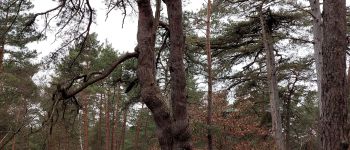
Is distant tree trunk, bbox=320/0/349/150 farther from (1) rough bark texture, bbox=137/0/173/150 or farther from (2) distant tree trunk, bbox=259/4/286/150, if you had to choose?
(2) distant tree trunk, bbox=259/4/286/150

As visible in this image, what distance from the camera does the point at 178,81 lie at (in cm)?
578

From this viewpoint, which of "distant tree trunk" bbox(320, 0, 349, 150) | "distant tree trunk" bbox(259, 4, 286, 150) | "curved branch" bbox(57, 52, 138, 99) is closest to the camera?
"distant tree trunk" bbox(320, 0, 349, 150)

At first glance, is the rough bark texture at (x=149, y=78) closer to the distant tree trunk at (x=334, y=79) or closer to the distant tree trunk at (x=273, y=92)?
the distant tree trunk at (x=334, y=79)

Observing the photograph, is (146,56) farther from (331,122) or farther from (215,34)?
(215,34)

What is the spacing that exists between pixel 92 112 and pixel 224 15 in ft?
80.7

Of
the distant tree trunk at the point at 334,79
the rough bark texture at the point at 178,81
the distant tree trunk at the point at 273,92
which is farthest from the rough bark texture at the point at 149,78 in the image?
the distant tree trunk at the point at 273,92

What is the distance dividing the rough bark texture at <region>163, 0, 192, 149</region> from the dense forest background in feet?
0.05

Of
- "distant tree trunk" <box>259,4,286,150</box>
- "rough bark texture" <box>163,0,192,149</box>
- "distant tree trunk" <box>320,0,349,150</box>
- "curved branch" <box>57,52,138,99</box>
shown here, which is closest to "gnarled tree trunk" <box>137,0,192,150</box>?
"rough bark texture" <box>163,0,192,149</box>

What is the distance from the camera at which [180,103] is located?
573 centimetres

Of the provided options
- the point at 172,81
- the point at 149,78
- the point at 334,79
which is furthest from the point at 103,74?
the point at 334,79

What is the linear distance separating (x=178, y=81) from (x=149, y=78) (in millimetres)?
430

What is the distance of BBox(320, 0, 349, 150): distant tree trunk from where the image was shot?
483 centimetres

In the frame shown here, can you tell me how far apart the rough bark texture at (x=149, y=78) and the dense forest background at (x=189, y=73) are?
0.6 inches

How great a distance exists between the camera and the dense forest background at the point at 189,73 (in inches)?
215
